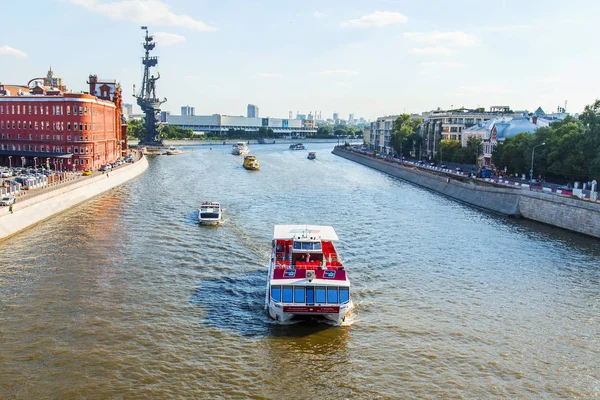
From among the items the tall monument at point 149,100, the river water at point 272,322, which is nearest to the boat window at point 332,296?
the river water at point 272,322

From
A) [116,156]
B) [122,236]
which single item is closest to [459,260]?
[122,236]

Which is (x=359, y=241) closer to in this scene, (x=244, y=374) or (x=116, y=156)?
(x=244, y=374)

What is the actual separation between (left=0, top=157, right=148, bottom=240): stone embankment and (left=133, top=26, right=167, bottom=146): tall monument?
107 metres

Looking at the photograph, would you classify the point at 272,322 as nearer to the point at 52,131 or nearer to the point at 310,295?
the point at 310,295

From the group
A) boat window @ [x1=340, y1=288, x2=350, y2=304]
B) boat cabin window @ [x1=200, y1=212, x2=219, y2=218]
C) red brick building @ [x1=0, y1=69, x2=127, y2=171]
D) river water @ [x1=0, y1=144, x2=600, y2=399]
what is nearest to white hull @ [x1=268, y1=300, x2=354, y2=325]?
boat window @ [x1=340, y1=288, x2=350, y2=304]

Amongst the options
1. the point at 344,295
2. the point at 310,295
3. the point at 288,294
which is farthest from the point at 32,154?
the point at 344,295

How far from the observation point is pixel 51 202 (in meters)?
58.4

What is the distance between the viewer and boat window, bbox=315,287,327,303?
29.3 m

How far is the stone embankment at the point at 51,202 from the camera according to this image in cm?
4766

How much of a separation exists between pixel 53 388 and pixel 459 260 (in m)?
30.5

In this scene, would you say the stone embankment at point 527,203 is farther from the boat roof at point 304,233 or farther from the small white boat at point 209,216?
the small white boat at point 209,216

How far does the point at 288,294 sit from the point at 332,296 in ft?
7.37

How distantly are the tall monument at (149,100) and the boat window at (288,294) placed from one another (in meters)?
173

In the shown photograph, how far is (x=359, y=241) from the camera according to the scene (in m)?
49.2
